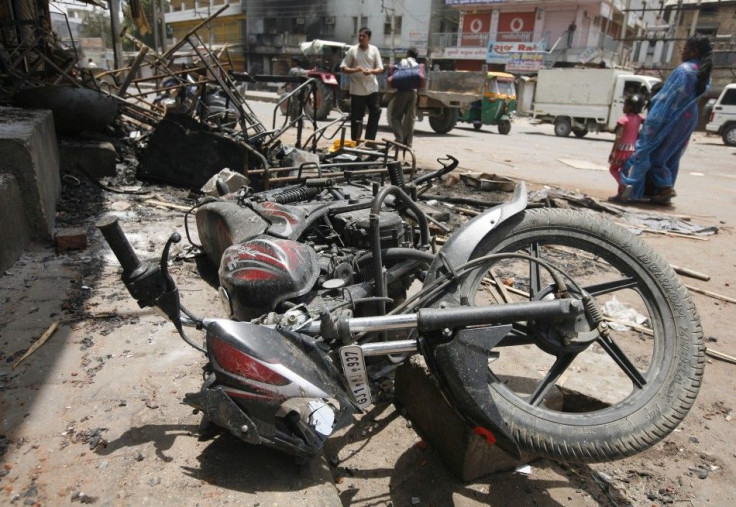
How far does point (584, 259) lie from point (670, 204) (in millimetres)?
3449

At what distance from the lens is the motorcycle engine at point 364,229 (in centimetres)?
269

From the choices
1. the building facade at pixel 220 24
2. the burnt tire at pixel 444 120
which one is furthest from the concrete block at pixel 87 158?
the building facade at pixel 220 24

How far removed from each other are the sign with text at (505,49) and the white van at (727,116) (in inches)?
697

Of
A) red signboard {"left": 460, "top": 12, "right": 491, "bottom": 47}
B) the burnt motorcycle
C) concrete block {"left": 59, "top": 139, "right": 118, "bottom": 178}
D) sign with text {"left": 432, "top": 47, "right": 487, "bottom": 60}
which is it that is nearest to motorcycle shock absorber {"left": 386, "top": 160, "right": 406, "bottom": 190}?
the burnt motorcycle

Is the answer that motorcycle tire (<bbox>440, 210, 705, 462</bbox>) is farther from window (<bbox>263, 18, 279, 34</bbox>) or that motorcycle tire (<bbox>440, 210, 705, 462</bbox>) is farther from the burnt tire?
window (<bbox>263, 18, 279, 34</bbox>)

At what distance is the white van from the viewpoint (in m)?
→ 17.4

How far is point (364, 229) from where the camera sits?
2697 millimetres

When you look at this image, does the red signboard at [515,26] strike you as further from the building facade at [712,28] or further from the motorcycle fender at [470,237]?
the motorcycle fender at [470,237]

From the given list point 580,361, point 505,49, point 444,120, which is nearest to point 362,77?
point 580,361

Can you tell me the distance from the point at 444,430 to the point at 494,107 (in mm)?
16144

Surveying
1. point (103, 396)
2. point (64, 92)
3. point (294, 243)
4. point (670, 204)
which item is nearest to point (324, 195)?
point (294, 243)

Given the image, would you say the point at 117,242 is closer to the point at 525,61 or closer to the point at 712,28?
the point at 525,61

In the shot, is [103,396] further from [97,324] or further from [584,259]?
[584,259]

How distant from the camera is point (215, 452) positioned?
1888mm
